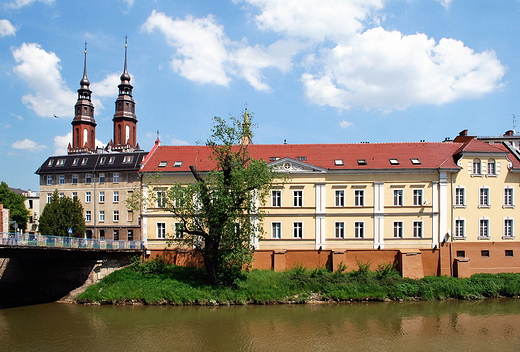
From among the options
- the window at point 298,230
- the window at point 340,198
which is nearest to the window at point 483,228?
the window at point 340,198

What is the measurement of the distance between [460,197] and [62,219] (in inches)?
1367

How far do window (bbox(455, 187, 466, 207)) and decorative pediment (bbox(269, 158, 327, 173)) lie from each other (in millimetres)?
10053

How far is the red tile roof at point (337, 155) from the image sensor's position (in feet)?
112

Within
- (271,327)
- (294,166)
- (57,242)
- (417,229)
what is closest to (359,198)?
(417,229)

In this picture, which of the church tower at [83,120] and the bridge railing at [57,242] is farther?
the church tower at [83,120]

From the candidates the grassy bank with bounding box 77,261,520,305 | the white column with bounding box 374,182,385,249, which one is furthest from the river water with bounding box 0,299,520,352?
the white column with bounding box 374,182,385,249

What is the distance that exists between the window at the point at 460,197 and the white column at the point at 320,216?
999cm

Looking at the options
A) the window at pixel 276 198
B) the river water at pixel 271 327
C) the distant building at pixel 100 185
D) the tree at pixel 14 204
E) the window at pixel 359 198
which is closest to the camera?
the river water at pixel 271 327

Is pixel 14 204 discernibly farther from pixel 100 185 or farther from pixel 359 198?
pixel 359 198

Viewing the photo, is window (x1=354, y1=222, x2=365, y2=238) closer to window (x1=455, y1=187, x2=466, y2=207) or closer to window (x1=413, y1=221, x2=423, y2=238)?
window (x1=413, y1=221, x2=423, y2=238)

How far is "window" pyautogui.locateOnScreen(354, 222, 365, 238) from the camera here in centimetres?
3341

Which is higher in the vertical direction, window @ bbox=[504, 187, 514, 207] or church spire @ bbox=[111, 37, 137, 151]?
church spire @ bbox=[111, 37, 137, 151]

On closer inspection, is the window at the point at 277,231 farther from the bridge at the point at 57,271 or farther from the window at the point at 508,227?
the window at the point at 508,227

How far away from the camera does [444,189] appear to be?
33094 millimetres
